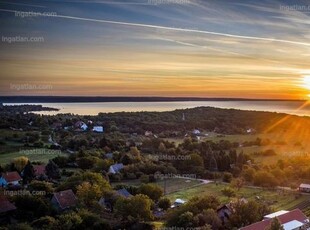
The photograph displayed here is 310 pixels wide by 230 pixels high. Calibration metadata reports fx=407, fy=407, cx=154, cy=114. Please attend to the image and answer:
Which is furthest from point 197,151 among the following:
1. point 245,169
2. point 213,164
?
point 245,169

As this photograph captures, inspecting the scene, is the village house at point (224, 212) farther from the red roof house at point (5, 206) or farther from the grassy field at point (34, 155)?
the grassy field at point (34, 155)

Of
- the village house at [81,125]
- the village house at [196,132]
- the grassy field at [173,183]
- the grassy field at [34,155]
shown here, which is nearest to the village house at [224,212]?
the grassy field at [173,183]

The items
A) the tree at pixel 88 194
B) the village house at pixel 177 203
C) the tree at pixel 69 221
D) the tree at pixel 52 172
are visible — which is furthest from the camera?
the tree at pixel 52 172

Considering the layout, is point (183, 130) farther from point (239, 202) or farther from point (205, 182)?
point (239, 202)

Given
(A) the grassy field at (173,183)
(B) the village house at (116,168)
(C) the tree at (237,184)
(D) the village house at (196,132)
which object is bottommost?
(A) the grassy field at (173,183)

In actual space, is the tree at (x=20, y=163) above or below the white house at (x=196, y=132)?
below

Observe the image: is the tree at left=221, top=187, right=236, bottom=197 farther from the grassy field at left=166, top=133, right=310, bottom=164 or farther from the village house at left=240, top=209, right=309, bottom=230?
the grassy field at left=166, top=133, right=310, bottom=164

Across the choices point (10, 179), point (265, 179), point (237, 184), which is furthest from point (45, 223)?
point (265, 179)
